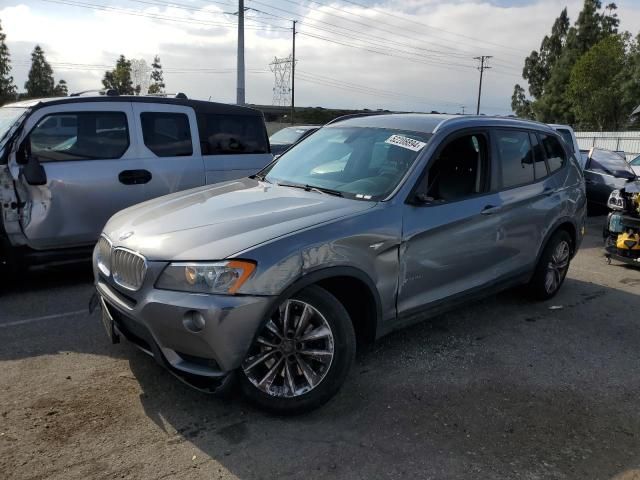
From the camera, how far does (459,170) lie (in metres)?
4.31

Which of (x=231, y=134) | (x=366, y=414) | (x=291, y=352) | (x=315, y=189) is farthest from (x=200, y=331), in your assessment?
(x=231, y=134)

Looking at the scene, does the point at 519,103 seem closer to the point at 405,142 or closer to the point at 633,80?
the point at 633,80

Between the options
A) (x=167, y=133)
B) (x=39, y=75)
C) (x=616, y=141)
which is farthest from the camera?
(x=39, y=75)

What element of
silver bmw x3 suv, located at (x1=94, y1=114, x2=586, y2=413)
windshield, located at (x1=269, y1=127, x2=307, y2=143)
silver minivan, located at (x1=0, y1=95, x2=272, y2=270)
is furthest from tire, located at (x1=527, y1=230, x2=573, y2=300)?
windshield, located at (x1=269, y1=127, x2=307, y2=143)

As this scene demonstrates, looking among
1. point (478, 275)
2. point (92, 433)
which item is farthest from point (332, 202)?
point (92, 433)

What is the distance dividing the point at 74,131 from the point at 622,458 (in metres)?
5.33

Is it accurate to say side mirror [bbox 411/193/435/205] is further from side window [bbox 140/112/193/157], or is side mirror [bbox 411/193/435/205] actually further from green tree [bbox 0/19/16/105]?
green tree [bbox 0/19/16/105]

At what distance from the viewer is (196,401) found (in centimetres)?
335

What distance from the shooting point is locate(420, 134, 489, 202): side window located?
3.98 meters

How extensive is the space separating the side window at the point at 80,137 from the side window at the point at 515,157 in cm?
382

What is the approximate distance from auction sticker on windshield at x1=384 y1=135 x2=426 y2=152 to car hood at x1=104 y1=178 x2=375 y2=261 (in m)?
0.68

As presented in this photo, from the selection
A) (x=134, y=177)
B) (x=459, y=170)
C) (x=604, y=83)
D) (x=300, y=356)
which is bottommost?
(x=300, y=356)

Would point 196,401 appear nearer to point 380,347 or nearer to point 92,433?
point 92,433

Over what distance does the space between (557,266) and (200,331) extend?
4055 mm
